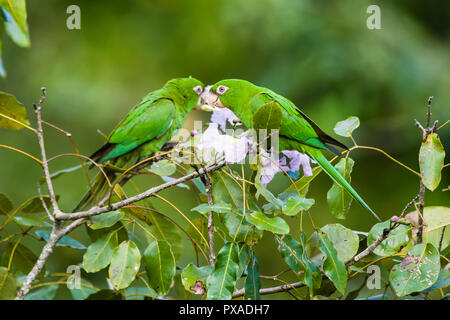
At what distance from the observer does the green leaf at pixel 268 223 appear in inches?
35.9

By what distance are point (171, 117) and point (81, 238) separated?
76.1 inches

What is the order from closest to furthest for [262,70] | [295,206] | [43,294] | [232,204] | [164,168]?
1. [295,206]
2. [232,204]
3. [164,168]
4. [43,294]
5. [262,70]

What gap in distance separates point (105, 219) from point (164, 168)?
256mm

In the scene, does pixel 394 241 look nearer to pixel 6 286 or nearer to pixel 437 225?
pixel 437 225

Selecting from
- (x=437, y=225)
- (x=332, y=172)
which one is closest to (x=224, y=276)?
(x=332, y=172)

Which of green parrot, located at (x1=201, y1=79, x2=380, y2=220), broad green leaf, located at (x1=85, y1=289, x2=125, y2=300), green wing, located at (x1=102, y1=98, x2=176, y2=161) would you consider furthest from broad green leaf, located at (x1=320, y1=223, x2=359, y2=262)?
green wing, located at (x1=102, y1=98, x2=176, y2=161)

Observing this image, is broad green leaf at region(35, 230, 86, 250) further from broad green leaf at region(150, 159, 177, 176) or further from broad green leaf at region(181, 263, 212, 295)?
broad green leaf at region(181, 263, 212, 295)

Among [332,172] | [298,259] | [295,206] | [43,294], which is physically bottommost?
[43,294]

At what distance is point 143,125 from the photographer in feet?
5.55

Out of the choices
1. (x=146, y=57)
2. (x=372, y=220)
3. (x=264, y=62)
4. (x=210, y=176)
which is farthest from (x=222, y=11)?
(x=210, y=176)

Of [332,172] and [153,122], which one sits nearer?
[332,172]

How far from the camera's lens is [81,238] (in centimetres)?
334

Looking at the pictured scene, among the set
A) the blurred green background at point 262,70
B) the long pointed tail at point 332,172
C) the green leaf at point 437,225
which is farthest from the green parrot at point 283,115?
the blurred green background at point 262,70
